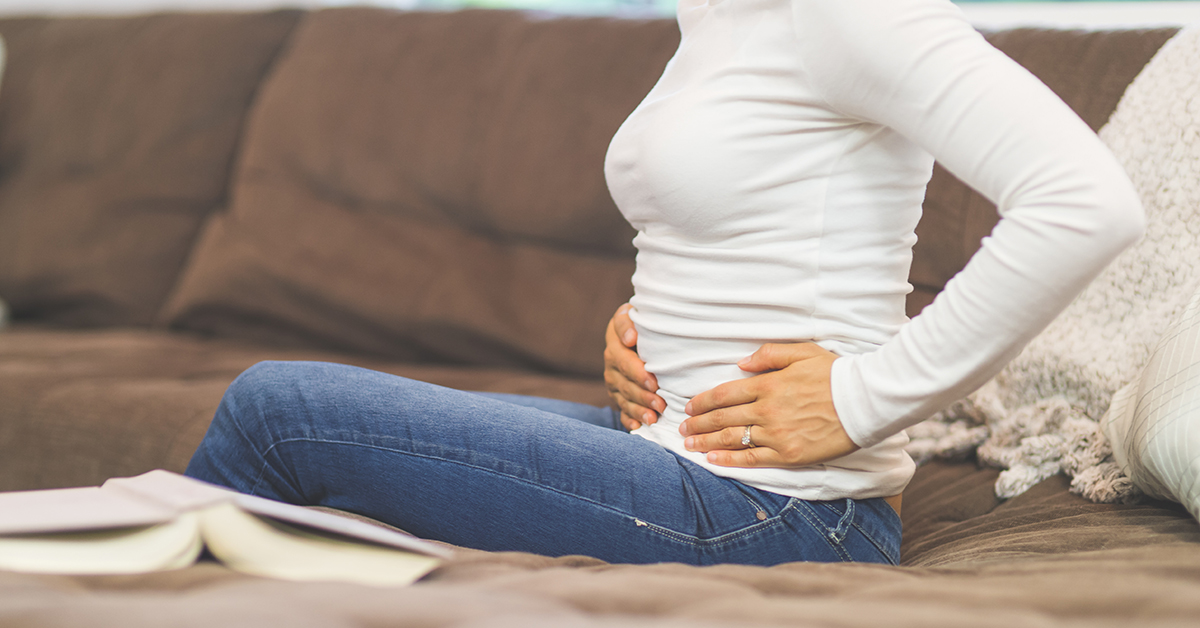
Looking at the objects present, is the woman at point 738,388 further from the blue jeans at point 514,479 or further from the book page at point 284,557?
the book page at point 284,557

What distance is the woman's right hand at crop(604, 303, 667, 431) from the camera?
842mm

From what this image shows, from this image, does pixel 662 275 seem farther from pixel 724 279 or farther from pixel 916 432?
pixel 916 432

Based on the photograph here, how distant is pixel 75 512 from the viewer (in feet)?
1.87

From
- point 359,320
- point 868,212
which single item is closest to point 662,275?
point 868,212

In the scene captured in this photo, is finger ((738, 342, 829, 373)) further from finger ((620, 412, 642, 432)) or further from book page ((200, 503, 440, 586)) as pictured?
book page ((200, 503, 440, 586))

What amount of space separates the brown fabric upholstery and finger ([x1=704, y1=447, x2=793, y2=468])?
48 cm

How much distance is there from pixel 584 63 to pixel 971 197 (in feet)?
2.21

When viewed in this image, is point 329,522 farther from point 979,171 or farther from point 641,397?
point 979,171

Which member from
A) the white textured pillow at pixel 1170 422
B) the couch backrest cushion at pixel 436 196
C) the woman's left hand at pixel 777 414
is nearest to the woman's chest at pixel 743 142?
the woman's left hand at pixel 777 414

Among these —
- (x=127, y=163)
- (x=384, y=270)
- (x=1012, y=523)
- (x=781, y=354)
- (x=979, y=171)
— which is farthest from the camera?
(x=127, y=163)

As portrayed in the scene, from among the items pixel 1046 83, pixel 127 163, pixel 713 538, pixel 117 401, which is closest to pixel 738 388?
pixel 713 538

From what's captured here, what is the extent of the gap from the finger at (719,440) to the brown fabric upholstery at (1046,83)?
0.48 metres

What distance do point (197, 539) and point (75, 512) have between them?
0.08 meters

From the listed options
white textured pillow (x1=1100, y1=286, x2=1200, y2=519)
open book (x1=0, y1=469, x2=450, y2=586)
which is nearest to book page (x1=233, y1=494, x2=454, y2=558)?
open book (x1=0, y1=469, x2=450, y2=586)
